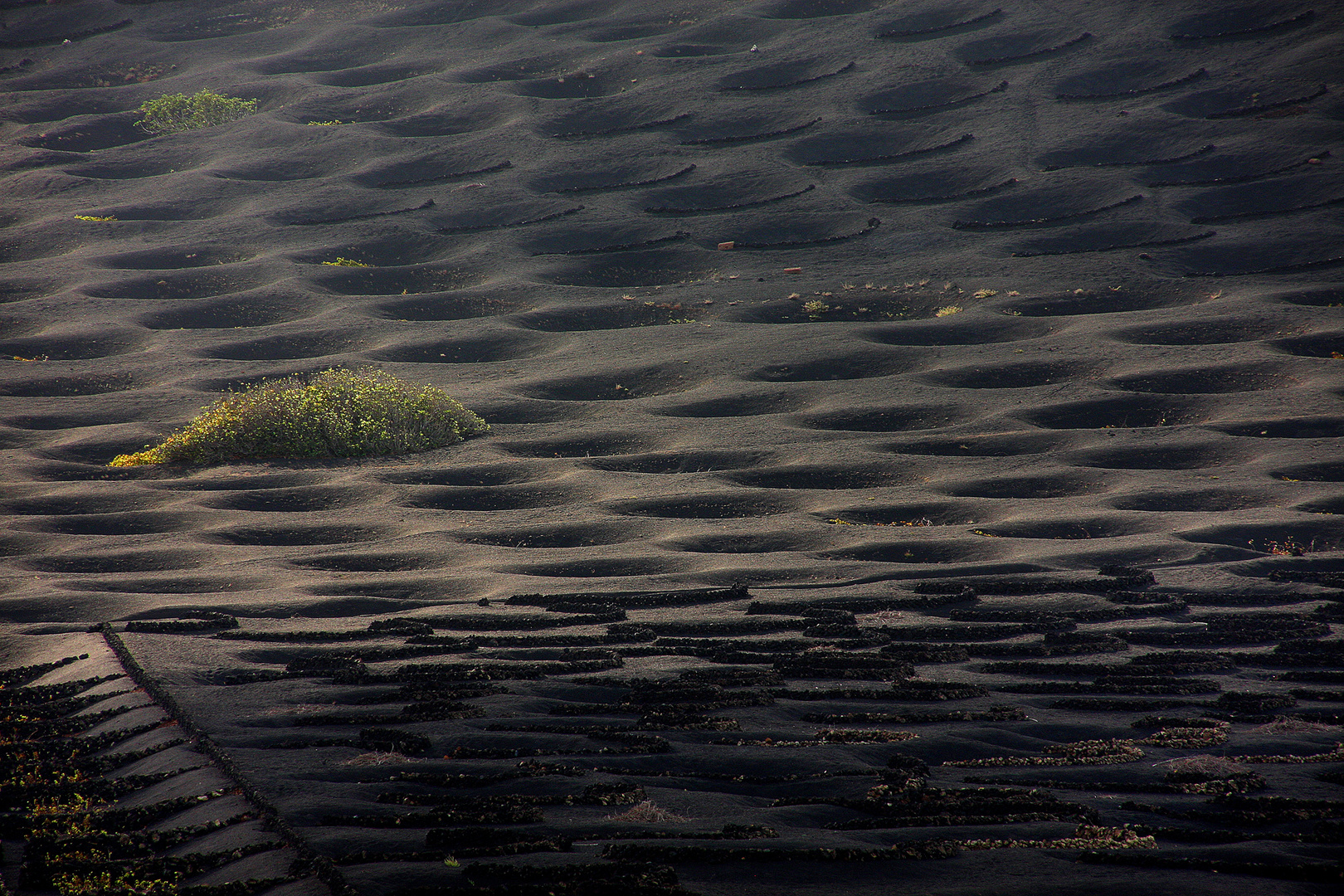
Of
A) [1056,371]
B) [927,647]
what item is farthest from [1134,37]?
[927,647]

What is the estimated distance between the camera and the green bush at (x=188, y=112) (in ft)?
87.3

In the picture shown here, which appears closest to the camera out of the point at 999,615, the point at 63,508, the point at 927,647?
the point at 927,647

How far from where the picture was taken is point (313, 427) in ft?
38.8

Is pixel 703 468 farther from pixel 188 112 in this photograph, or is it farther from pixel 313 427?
pixel 188 112

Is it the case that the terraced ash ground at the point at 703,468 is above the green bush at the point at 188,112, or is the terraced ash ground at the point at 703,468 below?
below

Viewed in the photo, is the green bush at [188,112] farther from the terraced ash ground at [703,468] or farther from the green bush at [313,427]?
the green bush at [313,427]

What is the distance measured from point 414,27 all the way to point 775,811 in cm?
3349

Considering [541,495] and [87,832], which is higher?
[87,832]

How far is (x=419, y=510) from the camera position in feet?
33.6

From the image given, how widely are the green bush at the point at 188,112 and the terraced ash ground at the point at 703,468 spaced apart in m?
0.78

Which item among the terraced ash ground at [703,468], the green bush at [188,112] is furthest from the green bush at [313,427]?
the green bush at [188,112]

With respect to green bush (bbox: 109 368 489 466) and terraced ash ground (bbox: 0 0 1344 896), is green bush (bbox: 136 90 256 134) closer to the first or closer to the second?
terraced ash ground (bbox: 0 0 1344 896)

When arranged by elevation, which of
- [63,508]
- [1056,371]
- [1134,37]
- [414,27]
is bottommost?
[1056,371]

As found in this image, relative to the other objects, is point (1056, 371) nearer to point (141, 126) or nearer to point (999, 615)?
point (999, 615)
